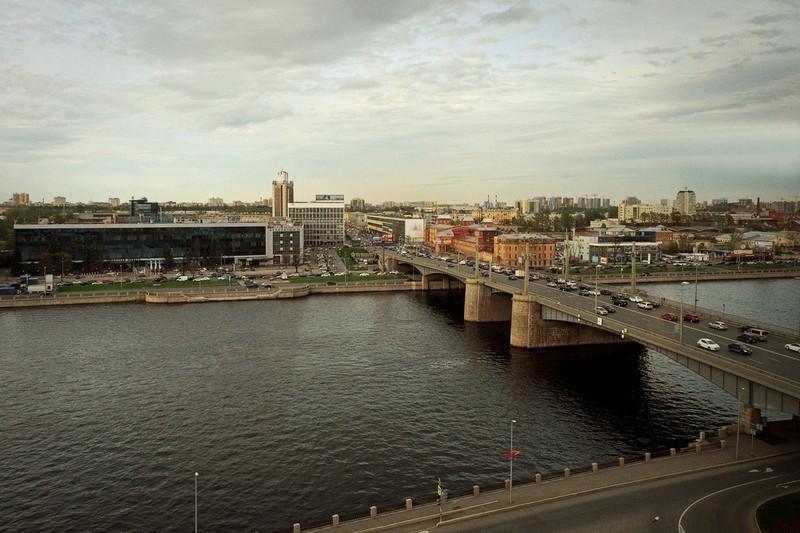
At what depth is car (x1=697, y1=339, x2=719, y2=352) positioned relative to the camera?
3869 centimetres

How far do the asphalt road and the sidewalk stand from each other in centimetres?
43

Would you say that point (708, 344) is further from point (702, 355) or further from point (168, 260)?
point (168, 260)

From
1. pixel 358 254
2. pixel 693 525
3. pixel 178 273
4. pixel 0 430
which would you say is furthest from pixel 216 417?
pixel 358 254

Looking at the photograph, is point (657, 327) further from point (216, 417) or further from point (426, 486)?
point (216, 417)

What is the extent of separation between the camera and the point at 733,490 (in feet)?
86.3

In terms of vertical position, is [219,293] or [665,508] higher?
[219,293]

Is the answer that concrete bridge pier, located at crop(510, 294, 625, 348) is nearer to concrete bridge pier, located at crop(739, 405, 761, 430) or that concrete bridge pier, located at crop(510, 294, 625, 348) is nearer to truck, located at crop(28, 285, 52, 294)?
concrete bridge pier, located at crop(739, 405, 761, 430)

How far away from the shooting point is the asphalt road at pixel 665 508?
23.7 m

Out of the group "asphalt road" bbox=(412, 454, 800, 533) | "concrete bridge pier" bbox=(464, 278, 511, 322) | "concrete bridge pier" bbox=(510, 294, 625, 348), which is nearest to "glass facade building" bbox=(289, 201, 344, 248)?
"concrete bridge pier" bbox=(464, 278, 511, 322)

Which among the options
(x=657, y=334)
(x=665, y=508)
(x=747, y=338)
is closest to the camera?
(x=665, y=508)

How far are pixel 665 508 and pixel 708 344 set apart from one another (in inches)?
693

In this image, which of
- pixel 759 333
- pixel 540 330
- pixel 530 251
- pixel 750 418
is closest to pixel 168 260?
pixel 530 251

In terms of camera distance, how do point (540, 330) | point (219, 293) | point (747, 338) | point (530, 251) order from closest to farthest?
point (747, 338) < point (540, 330) < point (219, 293) < point (530, 251)

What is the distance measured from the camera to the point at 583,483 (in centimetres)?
2761
